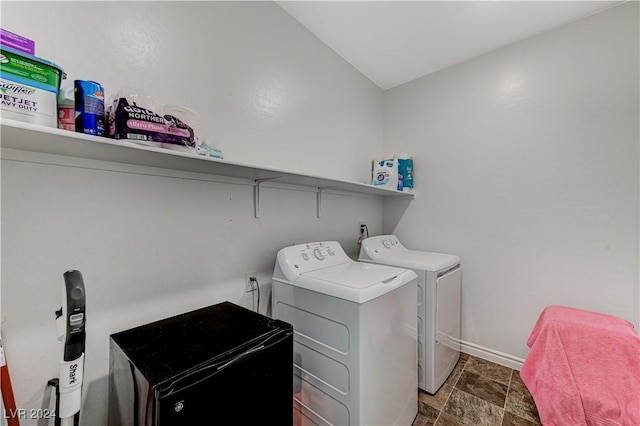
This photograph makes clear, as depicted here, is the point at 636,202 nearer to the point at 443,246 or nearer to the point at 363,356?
the point at 443,246

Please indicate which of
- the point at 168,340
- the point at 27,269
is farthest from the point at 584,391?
the point at 27,269

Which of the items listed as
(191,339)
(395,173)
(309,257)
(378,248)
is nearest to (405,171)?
(395,173)

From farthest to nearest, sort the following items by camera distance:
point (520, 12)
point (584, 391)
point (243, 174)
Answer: point (520, 12) < point (243, 174) < point (584, 391)

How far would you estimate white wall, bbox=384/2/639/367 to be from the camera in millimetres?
1756

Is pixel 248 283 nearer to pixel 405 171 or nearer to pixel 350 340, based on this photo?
pixel 350 340

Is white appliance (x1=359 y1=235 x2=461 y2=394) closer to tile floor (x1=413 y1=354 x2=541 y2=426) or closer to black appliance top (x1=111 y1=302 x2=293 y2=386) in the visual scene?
tile floor (x1=413 y1=354 x2=541 y2=426)

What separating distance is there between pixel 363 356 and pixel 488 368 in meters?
1.65

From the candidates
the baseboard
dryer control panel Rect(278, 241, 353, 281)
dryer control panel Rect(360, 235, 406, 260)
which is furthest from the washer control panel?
the baseboard

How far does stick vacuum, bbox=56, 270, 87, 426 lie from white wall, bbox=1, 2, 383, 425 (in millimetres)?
381

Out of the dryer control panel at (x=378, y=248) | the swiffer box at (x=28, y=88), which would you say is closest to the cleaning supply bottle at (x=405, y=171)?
the dryer control panel at (x=378, y=248)

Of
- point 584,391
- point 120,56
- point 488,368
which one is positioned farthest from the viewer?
point 488,368

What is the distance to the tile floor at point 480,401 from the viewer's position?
62.0 inches

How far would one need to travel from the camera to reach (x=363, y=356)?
1.17 metres

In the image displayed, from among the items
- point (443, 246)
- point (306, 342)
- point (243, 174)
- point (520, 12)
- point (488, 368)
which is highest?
point (520, 12)
